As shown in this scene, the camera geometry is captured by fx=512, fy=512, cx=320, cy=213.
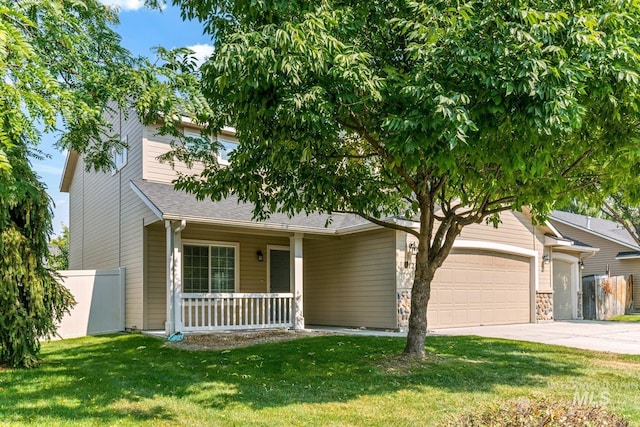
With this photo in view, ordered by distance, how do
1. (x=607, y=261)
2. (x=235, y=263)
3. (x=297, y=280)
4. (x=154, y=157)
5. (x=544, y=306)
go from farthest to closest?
(x=607, y=261) → (x=544, y=306) → (x=235, y=263) → (x=154, y=157) → (x=297, y=280)

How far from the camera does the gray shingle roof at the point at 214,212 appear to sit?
1124 cm

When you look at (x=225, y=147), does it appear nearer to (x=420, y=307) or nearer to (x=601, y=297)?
(x=420, y=307)

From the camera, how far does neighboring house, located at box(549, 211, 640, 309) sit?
22688 millimetres

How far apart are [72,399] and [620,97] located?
22.5 feet

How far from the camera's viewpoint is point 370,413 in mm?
5453

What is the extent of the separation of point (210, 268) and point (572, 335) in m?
8.89

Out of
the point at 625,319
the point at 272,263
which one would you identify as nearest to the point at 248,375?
the point at 272,263

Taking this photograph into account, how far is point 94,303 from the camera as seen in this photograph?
42.6ft

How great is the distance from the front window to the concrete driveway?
5385mm

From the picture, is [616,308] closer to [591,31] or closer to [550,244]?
[550,244]

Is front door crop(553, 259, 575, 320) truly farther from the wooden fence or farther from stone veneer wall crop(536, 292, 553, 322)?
stone veneer wall crop(536, 292, 553, 322)

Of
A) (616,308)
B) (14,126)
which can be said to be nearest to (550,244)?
(616,308)

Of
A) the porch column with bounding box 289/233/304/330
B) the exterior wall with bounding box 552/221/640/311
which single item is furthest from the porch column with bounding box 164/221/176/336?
the exterior wall with bounding box 552/221/640/311

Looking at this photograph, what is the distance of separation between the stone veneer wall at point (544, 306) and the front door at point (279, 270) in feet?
25.2
